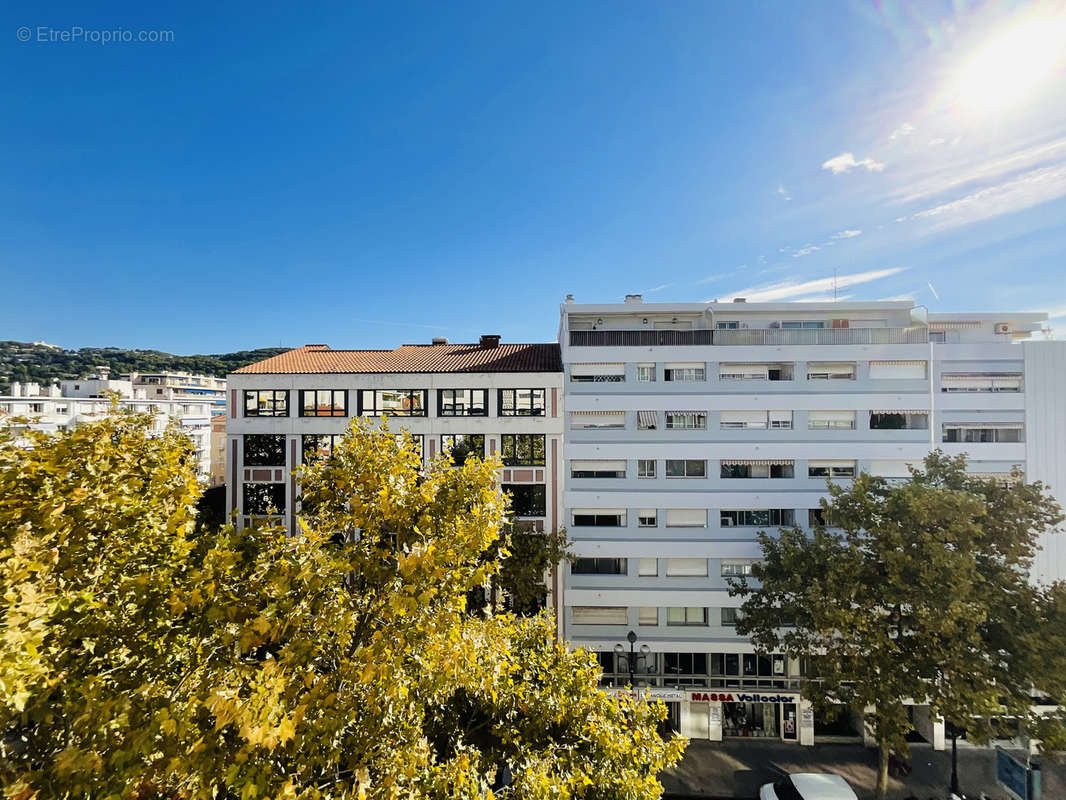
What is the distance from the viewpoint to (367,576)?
6.41m

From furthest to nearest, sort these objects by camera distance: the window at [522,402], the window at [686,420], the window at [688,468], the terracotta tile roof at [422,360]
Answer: the terracotta tile roof at [422,360] < the window at [522,402] < the window at [686,420] < the window at [688,468]

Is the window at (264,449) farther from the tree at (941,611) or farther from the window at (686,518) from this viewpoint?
the tree at (941,611)

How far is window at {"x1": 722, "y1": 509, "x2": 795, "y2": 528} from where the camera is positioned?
67.5 feet

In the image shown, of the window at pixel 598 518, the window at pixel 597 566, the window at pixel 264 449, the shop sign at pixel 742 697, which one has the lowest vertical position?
the shop sign at pixel 742 697

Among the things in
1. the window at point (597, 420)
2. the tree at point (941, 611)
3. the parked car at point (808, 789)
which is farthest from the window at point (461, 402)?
the parked car at point (808, 789)

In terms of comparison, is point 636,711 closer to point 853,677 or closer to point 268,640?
point 268,640

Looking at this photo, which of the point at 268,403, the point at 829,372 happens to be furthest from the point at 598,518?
the point at 268,403

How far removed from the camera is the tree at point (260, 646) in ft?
14.8

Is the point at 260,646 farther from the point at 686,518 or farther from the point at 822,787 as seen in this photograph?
the point at 822,787

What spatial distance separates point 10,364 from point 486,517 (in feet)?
386

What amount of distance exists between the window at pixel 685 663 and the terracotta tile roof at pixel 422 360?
602 inches

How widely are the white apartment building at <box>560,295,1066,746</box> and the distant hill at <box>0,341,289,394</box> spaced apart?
206ft

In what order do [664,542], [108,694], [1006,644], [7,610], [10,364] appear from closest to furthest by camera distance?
[7,610] < [108,694] < [1006,644] < [664,542] < [10,364]

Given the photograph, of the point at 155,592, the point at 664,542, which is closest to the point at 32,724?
the point at 155,592
